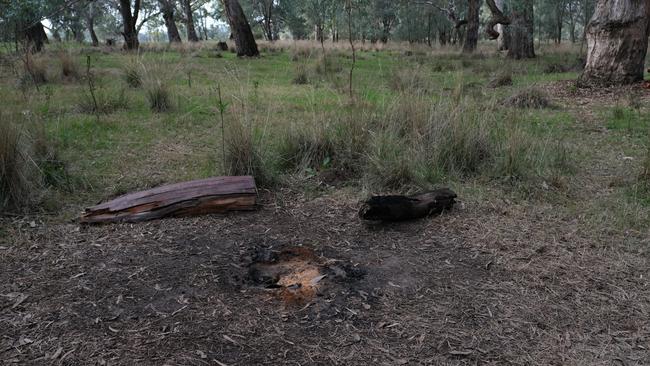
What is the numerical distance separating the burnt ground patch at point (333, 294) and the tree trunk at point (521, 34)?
1164cm

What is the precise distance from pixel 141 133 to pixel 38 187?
6.53ft

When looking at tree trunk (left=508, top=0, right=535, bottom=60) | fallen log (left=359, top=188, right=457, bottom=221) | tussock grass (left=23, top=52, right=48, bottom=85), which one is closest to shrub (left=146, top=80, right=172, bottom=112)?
tussock grass (left=23, top=52, right=48, bottom=85)

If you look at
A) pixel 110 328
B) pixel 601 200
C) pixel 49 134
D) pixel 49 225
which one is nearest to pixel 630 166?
pixel 601 200

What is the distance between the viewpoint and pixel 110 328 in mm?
2451

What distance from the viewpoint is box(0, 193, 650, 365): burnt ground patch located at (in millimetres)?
2332

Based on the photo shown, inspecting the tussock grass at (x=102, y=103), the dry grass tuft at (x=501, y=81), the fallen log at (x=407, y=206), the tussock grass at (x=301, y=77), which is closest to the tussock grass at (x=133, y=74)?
the tussock grass at (x=102, y=103)

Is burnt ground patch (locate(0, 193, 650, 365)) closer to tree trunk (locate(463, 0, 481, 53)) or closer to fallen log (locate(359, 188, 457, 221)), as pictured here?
fallen log (locate(359, 188, 457, 221))

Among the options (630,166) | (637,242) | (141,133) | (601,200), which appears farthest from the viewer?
(141,133)

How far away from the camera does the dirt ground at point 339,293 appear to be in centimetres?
233

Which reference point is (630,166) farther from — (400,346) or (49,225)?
(49,225)

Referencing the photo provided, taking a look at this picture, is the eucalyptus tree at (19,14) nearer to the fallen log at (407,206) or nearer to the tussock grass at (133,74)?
the tussock grass at (133,74)

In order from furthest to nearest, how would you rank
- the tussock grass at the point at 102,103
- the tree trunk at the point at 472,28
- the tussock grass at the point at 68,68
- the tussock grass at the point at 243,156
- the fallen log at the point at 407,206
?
the tree trunk at the point at 472,28 → the tussock grass at the point at 68,68 → the tussock grass at the point at 102,103 → the tussock grass at the point at 243,156 → the fallen log at the point at 407,206

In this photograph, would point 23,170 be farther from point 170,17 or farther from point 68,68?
point 170,17

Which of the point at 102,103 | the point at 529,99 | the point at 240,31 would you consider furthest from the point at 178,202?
the point at 240,31
